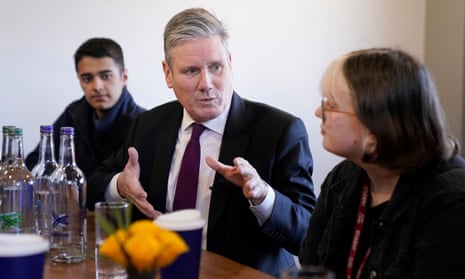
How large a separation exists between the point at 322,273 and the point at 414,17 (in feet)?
10.9

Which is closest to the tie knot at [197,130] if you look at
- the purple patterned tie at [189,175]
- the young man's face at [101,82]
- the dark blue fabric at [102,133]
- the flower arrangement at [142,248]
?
the purple patterned tie at [189,175]

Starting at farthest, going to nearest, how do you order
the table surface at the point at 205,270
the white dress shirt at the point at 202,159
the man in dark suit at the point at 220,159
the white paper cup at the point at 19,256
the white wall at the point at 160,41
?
the white wall at the point at 160,41, the white dress shirt at the point at 202,159, the man in dark suit at the point at 220,159, the table surface at the point at 205,270, the white paper cup at the point at 19,256

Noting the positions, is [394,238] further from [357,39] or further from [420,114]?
[357,39]

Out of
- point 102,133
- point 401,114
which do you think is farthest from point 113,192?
point 401,114

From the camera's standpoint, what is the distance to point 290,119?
180cm

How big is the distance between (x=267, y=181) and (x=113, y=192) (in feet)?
1.64

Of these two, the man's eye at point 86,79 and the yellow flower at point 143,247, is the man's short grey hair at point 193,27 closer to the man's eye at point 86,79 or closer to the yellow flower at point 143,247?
the man's eye at point 86,79

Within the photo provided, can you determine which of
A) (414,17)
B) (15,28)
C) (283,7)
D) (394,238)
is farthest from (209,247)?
(414,17)

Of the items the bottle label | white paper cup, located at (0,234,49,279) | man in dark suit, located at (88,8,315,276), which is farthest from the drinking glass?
man in dark suit, located at (88,8,315,276)

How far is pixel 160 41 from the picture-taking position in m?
3.22

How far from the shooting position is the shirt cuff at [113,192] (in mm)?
1876

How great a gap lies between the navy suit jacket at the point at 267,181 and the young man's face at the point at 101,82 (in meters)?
0.88

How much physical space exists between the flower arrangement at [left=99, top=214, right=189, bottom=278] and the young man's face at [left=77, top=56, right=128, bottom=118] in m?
2.00

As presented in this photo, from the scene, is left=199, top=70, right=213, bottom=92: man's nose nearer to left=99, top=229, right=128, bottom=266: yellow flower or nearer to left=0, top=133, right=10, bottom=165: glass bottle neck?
left=0, top=133, right=10, bottom=165: glass bottle neck
